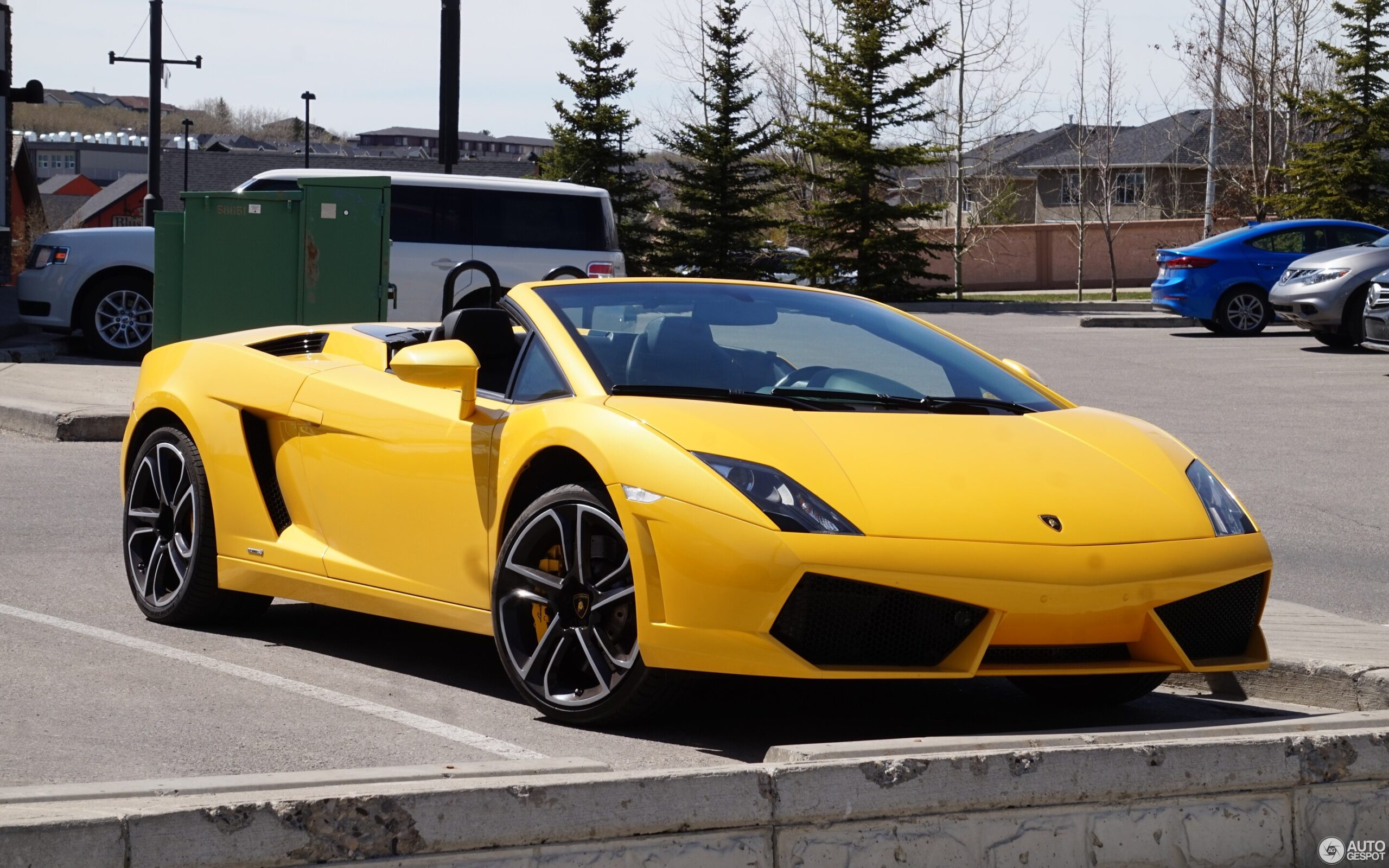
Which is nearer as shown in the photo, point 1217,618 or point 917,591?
point 917,591

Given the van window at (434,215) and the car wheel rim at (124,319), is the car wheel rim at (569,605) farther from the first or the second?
the car wheel rim at (124,319)

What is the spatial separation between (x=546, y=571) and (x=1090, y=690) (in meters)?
1.66

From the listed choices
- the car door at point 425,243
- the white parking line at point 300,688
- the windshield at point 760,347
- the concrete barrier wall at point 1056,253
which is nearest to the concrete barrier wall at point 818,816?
the white parking line at point 300,688

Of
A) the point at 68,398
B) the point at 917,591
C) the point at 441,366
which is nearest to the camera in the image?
the point at 917,591

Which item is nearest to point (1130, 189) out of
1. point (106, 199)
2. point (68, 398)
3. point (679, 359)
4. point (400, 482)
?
point (68, 398)

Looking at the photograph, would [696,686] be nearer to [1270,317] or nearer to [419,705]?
[419,705]

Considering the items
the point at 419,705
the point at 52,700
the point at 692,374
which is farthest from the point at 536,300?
the point at 52,700

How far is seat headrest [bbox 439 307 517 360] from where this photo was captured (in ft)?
16.3

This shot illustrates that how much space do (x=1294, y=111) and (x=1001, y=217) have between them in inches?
550

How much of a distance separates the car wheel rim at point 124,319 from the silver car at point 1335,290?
42.0 feet

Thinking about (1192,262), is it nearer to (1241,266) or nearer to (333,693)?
(1241,266)

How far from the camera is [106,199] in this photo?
3866 inches

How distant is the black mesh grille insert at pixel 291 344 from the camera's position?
19.2 ft

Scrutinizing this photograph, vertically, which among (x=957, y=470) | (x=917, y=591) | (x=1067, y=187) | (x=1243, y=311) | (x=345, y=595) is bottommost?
(x=345, y=595)
